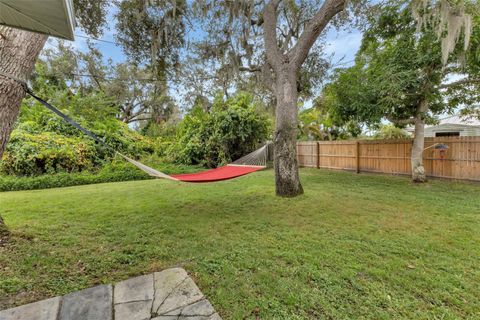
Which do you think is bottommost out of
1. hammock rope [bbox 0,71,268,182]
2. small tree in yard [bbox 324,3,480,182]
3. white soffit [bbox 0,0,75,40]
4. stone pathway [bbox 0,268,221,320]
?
stone pathway [bbox 0,268,221,320]

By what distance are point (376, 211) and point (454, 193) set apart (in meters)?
2.20

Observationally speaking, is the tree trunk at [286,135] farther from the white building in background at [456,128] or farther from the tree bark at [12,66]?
the white building in background at [456,128]

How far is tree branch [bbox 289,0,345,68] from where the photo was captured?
386 cm

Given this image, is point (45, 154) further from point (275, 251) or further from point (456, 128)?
point (456, 128)

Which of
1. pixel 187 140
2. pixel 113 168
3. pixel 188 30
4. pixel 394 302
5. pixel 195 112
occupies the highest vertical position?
pixel 188 30

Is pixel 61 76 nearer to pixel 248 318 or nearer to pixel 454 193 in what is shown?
pixel 248 318

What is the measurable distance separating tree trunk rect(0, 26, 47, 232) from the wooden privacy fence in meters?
7.37

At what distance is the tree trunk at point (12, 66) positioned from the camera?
1919mm

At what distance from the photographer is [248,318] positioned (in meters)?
1.39

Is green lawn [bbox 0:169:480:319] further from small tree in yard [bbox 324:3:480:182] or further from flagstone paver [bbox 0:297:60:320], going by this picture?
small tree in yard [bbox 324:3:480:182]

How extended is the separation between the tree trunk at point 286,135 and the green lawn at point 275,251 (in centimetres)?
33

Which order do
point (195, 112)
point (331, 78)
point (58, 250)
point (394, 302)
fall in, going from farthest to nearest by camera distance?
point (195, 112) → point (331, 78) → point (58, 250) → point (394, 302)

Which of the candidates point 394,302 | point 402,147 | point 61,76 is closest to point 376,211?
point 394,302

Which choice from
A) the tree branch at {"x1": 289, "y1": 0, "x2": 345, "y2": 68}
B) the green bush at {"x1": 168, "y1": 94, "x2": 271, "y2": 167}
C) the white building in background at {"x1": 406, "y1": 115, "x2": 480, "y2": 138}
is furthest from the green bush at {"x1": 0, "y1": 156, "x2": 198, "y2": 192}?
the white building in background at {"x1": 406, "y1": 115, "x2": 480, "y2": 138}
